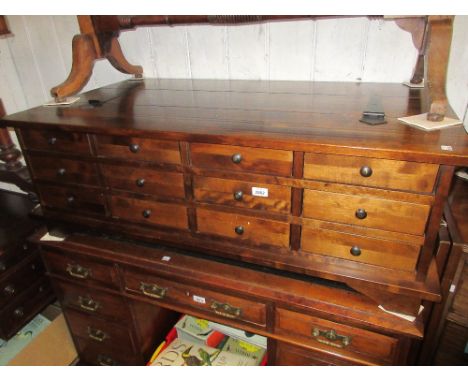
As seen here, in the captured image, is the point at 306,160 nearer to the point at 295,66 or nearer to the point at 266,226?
the point at 266,226

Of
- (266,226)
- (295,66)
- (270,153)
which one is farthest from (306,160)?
(295,66)

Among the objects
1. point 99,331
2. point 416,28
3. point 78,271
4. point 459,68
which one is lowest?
point 99,331

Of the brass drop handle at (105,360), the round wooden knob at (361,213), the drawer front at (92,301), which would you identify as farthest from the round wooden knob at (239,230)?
the brass drop handle at (105,360)

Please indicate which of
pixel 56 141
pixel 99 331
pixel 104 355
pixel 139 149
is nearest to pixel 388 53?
pixel 139 149

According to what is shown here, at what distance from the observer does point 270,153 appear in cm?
85

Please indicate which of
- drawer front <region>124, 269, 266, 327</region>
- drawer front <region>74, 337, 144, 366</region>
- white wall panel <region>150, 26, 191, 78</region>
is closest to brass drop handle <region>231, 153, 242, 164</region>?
drawer front <region>124, 269, 266, 327</region>

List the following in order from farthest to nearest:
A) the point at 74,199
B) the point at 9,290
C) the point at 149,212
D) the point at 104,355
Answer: the point at 9,290 → the point at 104,355 → the point at 74,199 → the point at 149,212

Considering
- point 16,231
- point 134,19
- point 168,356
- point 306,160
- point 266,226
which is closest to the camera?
point 306,160

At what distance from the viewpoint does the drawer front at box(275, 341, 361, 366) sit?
106 centimetres

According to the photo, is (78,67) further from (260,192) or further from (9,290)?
(9,290)

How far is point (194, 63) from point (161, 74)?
181mm

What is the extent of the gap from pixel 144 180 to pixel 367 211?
63 centimetres

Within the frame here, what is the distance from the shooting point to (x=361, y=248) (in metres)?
0.89

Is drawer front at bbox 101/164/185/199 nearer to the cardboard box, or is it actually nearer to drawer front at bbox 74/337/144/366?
drawer front at bbox 74/337/144/366
